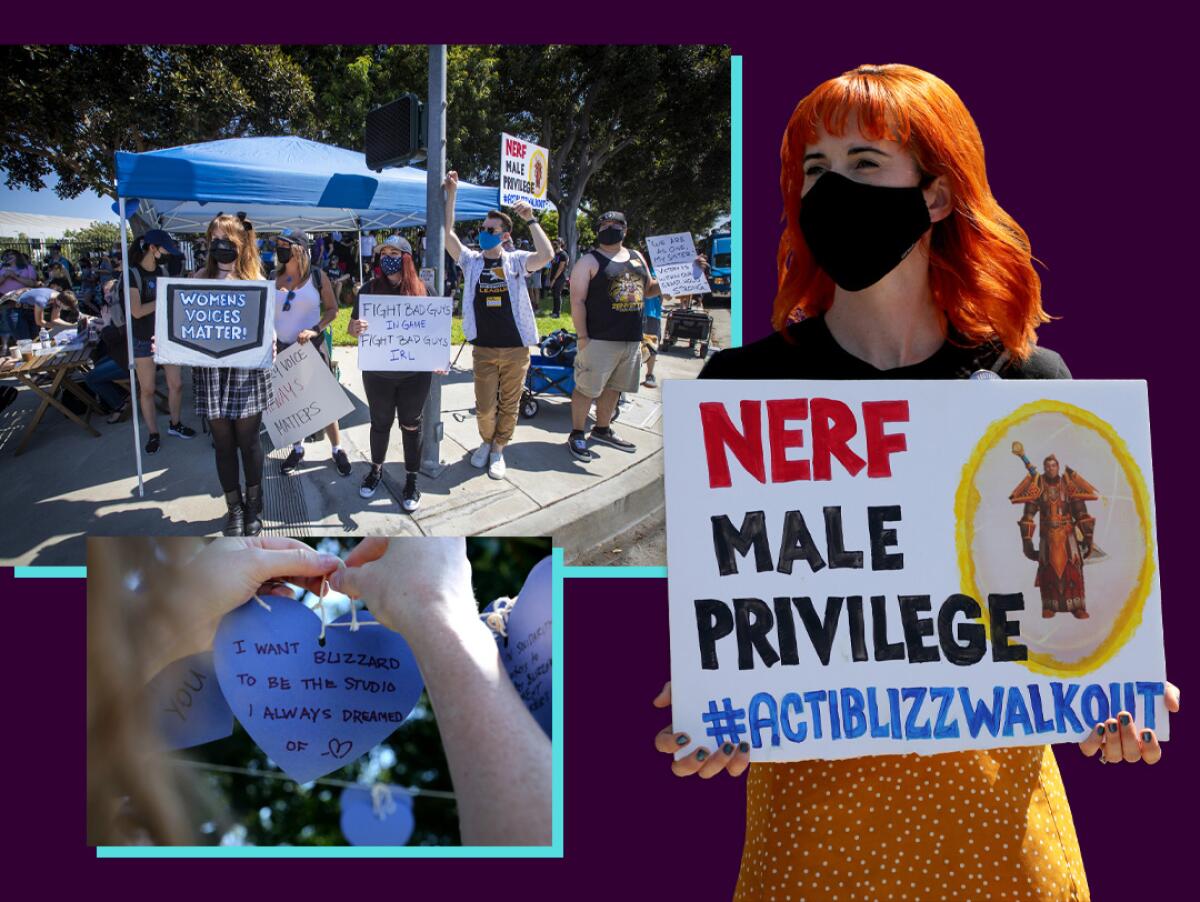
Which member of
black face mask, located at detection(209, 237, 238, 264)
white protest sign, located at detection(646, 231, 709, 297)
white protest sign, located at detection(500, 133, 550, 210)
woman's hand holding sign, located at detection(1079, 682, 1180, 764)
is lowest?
woman's hand holding sign, located at detection(1079, 682, 1180, 764)

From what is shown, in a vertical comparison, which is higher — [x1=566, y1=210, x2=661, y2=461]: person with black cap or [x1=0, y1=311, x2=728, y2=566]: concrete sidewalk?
[x1=566, y1=210, x2=661, y2=461]: person with black cap

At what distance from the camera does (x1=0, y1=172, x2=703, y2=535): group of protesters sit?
15.0 ft

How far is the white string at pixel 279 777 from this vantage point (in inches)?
91.0

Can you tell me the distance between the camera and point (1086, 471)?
1.68m

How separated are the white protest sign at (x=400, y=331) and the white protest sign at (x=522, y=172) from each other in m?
0.80

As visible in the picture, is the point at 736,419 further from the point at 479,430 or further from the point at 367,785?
the point at 479,430

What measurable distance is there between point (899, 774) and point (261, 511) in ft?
13.9

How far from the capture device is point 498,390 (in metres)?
5.32

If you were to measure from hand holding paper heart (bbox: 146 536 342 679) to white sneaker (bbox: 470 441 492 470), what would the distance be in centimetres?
297

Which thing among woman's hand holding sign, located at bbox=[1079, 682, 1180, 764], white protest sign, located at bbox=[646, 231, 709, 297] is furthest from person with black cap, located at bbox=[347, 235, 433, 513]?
woman's hand holding sign, located at bbox=[1079, 682, 1180, 764]

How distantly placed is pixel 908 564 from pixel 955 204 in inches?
31.8

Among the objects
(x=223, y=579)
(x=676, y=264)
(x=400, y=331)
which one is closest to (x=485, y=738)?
(x=223, y=579)

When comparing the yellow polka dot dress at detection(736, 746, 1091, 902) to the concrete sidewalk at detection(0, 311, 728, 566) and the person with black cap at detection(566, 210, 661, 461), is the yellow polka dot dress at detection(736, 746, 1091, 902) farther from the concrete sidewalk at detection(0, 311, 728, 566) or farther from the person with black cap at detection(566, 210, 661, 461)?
the person with black cap at detection(566, 210, 661, 461)

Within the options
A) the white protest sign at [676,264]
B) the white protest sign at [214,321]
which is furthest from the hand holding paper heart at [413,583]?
the white protest sign at [676,264]
